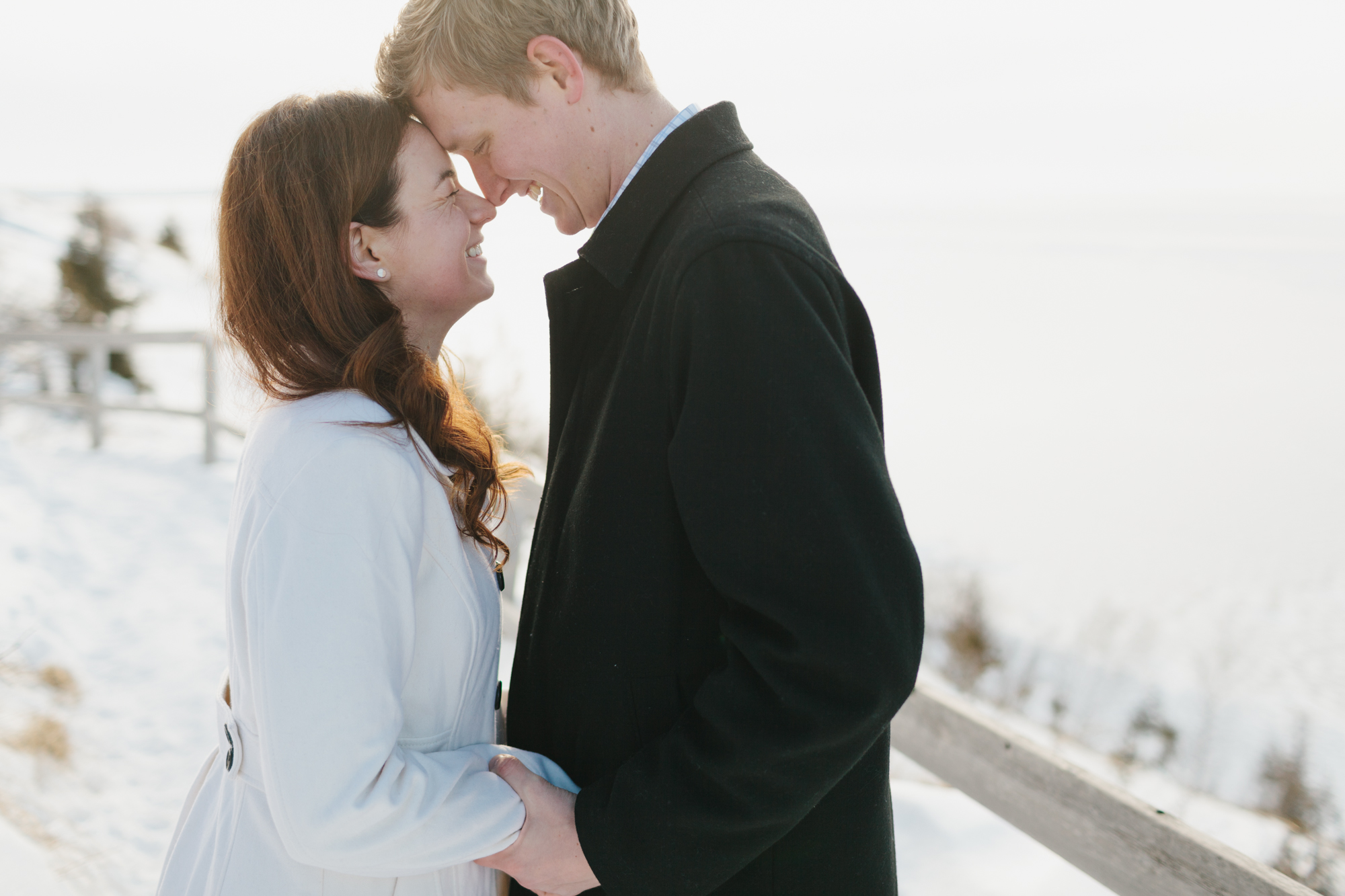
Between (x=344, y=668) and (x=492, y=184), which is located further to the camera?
(x=492, y=184)

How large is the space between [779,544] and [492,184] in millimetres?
944

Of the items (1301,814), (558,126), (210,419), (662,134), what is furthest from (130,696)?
(1301,814)

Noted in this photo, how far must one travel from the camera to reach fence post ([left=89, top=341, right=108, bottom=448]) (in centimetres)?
788

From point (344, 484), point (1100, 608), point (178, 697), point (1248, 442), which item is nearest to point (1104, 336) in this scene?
point (1248, 442)

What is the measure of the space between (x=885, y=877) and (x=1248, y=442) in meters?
16.8

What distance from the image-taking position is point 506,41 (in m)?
1.33

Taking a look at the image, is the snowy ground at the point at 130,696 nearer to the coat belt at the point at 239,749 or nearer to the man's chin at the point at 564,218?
the coat belt at the point at 239,749

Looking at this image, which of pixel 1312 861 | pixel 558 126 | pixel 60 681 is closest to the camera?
pixel 558 126

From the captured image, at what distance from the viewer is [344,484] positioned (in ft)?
3.67

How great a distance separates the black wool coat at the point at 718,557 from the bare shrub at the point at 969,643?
6573mm

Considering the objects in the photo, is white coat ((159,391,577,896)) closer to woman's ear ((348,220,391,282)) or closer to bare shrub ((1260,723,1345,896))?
woman's ear ((348,220,391,282))

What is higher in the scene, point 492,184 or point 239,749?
point 492,184

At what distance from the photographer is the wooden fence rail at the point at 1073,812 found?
135 cm

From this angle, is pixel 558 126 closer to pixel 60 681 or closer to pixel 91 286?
pixel 60 681
